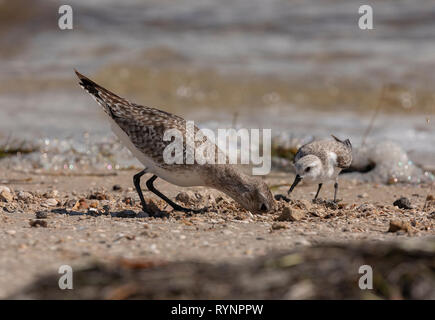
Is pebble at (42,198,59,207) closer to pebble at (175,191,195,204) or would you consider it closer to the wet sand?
the wet sand

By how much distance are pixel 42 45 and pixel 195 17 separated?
13.3 ft

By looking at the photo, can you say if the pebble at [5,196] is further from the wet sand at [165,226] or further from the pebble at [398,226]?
the pebble at [398,226]

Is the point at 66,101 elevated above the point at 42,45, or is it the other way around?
the point at 42,45

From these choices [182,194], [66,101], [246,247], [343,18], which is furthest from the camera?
[343,18]

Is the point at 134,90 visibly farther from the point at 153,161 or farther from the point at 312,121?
the point at 153,161

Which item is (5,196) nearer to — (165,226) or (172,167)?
(172,167)

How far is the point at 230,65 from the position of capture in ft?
47.8

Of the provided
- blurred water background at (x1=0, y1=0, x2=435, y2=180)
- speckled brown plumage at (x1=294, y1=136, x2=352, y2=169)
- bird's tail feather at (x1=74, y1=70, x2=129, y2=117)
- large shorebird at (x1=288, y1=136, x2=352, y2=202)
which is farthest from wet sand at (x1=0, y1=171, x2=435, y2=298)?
blurred water background at (x1=0, y1=0, x2=435, y2=180)

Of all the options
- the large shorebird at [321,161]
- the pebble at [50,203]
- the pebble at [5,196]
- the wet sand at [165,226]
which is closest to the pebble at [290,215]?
the wet sand at [165,226]

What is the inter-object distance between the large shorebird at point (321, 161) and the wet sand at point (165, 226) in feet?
0.96

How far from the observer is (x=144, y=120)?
536cm

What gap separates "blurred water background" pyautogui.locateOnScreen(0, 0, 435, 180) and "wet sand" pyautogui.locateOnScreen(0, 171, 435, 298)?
2.42 meters
